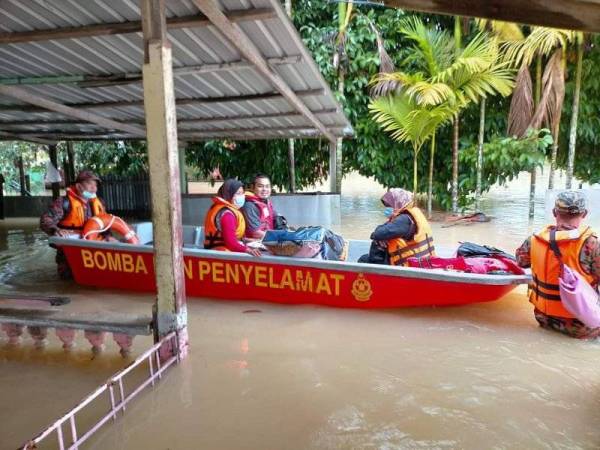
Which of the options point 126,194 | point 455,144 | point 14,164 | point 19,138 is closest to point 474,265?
point 455,144

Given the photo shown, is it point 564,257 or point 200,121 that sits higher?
point 200,121

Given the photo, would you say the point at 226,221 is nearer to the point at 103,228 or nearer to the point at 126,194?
the point at 103,228

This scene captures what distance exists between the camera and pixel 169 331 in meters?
3.35

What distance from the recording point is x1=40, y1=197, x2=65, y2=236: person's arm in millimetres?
5457

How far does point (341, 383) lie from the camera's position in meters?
3.13

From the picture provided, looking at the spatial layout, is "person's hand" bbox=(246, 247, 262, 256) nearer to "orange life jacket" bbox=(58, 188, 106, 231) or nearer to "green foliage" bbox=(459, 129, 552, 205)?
"orange life jacket" bbox=(58, 188, 106, 231)

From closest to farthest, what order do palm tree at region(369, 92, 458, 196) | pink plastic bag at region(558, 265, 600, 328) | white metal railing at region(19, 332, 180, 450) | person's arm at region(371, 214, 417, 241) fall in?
1. white metal railing at region(19, 332, 180, 450)
2. pink plastic bag at region(558, 265, 600, 328)
3. person's arm at region(371, 214, 417, 241)
4. palm tree at region(369, 92, 458, 196)

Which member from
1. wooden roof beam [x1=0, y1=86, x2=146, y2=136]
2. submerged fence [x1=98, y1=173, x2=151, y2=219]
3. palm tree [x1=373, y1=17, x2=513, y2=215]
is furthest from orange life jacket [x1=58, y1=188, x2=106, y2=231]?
submerged fence [x1=98, y1=173, x2=151, y2=219]

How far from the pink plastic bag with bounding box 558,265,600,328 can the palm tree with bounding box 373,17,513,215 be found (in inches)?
230

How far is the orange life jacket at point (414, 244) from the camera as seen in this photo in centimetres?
435

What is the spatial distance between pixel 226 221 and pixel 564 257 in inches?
124

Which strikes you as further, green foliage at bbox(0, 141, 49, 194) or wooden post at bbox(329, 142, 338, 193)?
green foliage at bbox(0, 141, 49, 194)


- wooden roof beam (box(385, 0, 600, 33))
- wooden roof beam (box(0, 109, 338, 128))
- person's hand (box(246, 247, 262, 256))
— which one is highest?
wooden roof beam (box(0, 109, 338, 128))

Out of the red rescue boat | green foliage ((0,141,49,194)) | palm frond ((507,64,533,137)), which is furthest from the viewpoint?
green foliage ((0,141,49,194))
